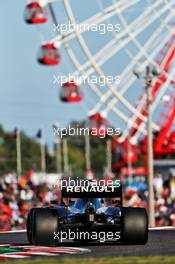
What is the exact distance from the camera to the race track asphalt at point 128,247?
17109 mm

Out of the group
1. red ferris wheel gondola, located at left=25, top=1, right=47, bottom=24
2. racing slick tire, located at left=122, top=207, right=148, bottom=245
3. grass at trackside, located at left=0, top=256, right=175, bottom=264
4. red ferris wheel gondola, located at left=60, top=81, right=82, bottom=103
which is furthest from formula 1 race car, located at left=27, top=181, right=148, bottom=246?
red ferris wheel gondola, located at left=25, top=1, right=47, bottom=24

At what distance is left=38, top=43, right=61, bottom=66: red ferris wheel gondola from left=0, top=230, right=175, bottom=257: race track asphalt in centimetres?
1828

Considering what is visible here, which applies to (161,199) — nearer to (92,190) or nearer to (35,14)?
(35,14)

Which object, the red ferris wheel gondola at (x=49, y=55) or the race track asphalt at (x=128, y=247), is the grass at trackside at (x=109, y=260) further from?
the red ferris wheel gondola at (x=49, y=55)

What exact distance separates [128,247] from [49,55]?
23410mm

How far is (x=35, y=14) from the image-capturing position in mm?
40844

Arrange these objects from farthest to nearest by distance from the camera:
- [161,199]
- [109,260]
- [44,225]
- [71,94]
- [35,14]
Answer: [35,14]
[71,94]
[161,199]
[44,225]
[109,260]

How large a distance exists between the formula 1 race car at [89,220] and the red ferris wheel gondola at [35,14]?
2198 cm

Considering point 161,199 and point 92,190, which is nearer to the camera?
point 92,190

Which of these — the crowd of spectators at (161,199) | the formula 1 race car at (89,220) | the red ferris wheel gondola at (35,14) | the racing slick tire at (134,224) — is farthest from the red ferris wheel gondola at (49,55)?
the racing slick tire at (134,224)

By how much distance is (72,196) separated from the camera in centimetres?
1795

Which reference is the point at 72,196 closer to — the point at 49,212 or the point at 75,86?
the point at 49,212

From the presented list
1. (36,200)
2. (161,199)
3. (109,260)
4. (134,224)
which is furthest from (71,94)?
(109,260)

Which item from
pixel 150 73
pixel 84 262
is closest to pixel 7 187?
pixel 150 73
